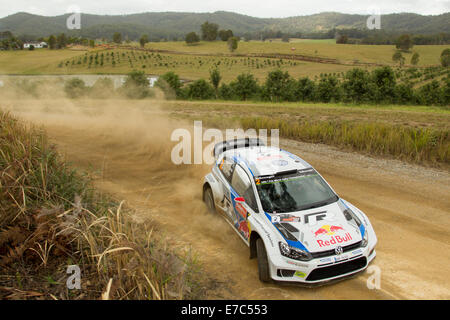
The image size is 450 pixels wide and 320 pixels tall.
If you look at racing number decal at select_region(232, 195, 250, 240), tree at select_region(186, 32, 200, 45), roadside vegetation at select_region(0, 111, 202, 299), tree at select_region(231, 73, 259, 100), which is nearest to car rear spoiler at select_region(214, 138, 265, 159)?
racing number decal at select_region(232, 195, 250, 240)

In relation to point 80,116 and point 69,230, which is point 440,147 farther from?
point 80,116

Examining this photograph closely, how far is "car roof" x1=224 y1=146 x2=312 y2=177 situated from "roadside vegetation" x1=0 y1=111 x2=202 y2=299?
2.10m

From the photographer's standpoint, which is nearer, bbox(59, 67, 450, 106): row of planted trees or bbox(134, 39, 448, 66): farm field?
bbox(59, 67, 450, 106): row of planted trees

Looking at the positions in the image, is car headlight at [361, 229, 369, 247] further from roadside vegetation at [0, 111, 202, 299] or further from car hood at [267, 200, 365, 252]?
roadside vegetation at [0, 111, 202, 299]

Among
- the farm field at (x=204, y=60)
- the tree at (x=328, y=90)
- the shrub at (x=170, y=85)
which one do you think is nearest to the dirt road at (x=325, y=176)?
the tree at (x=328, y=90)

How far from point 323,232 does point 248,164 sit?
203cm

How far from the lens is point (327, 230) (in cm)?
524

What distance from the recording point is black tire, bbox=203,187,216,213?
24.9 feet

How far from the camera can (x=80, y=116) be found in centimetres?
1942

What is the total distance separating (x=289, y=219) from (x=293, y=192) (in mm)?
700

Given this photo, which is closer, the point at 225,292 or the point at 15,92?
the point at 225,292

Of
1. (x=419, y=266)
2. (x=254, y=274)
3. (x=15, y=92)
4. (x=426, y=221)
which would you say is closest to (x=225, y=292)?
(x=254, y=274)
